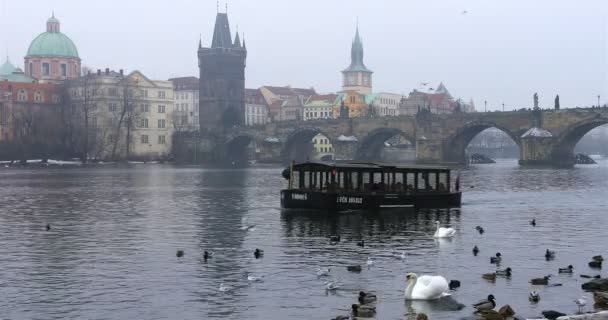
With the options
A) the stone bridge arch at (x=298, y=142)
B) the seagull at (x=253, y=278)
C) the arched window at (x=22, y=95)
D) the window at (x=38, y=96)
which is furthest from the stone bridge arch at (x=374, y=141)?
the seagull at (x=253, y=278)

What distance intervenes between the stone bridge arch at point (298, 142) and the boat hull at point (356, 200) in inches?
4395

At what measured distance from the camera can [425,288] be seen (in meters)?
26.0

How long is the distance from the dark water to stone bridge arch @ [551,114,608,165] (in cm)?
6133

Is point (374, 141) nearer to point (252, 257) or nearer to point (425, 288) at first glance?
point (252, 257)

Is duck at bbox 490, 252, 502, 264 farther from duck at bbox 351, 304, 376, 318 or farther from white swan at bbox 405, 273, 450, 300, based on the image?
duck at bbox 351, 304, 376, 318

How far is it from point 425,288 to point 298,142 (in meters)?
159

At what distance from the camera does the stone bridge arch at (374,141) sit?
158m

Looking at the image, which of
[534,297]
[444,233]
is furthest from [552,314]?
[444,233]

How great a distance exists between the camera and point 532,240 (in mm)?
40844

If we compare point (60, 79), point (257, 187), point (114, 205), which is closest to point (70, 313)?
point (114, 205)

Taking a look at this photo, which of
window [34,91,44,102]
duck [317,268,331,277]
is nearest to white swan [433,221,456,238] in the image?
duck [317,268,331,277]

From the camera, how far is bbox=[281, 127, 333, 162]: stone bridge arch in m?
174

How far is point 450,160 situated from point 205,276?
124 meters

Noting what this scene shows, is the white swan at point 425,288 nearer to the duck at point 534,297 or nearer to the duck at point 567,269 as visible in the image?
the duck at point 534,297
